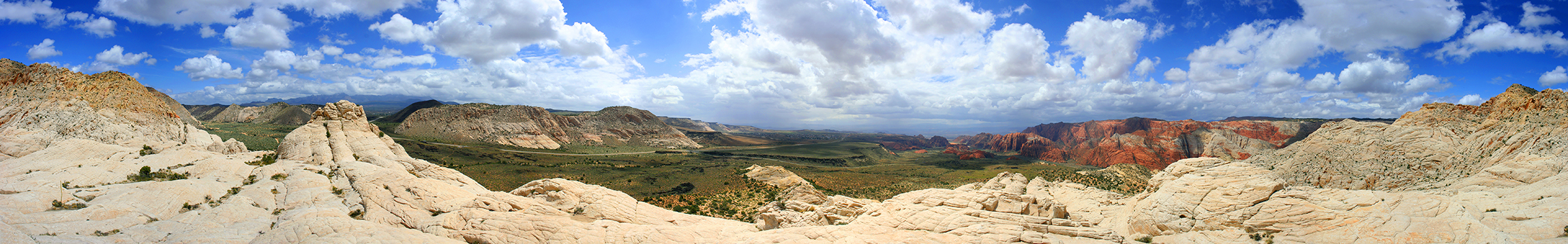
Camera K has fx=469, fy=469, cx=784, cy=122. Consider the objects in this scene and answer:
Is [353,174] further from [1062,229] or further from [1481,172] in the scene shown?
[1481,172]

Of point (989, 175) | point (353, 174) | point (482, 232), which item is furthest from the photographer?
point (989, 175)

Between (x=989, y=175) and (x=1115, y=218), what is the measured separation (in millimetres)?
51546

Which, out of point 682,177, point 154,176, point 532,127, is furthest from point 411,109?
point 154,176

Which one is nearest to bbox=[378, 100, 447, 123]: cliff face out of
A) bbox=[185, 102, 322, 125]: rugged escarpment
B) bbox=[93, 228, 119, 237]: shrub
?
bbox=[185, 102, 322, 125]: rugged escarpment

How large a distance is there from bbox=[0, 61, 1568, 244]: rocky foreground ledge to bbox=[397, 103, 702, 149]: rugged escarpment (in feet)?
244

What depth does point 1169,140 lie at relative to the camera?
10112 cm

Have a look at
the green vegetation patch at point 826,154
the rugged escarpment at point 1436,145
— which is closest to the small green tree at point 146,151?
the rugged escarpment at point 1436,145

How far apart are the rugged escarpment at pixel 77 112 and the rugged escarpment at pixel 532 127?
2578 inches

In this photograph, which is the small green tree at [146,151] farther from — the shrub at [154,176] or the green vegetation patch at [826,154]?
the green vegetation patch at [826,154]

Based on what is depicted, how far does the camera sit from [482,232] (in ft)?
53.6

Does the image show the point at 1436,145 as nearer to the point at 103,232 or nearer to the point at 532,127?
the point at 103,232

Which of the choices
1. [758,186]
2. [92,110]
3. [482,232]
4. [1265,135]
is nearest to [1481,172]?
[482,232]

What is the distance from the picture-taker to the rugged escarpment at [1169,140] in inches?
3578

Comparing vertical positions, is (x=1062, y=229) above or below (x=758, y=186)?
above
